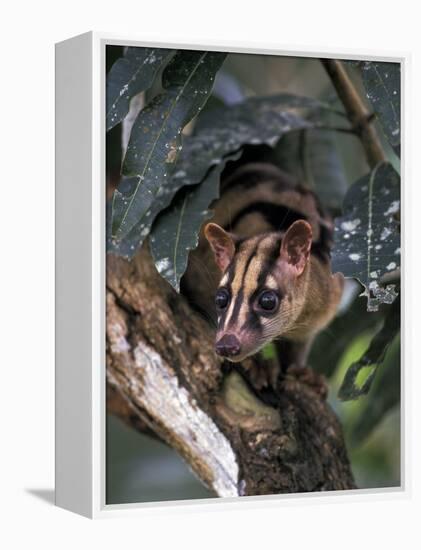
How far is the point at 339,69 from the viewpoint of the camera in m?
4.73

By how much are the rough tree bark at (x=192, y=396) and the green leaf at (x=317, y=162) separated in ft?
3.06

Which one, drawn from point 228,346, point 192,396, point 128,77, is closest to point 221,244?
point 228,346

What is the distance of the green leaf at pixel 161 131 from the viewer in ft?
13.5

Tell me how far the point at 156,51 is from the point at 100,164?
20.2 inches

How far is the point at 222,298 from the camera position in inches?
169

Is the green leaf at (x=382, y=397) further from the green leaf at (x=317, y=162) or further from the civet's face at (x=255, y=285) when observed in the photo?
the green leaf at (x=317, y=162)

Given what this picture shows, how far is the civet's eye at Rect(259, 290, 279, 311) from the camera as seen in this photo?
4277 millimetres

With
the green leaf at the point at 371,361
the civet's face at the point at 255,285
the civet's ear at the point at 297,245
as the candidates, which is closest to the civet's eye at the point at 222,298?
the civet's face at the point at 255,285

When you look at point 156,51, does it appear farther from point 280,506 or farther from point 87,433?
point 280,506

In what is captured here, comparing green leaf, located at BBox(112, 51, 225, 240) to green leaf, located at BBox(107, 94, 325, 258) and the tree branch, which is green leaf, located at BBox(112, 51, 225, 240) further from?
the tree branch

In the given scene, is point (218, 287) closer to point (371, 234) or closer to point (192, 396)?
point (192, 396)

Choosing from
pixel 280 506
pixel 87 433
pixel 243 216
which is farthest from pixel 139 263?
pixel 280 506

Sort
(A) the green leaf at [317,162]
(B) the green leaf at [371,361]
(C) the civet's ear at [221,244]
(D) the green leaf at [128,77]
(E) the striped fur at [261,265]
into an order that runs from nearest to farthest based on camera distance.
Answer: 1. (D) the green leaf at [128,77]
2. (E) the striped fur at [261,265]
3. (C) the civet's ear at [221,244]
4. (B) the green leaf at [371,361]
5. (A) the green leaf at [317,162]

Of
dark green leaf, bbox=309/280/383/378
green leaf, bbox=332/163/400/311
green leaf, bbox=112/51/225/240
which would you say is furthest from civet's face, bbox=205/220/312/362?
dark green leaf, bbox=309/280/383/378
